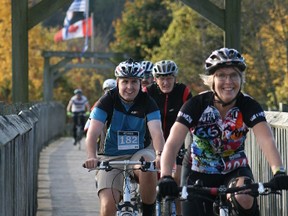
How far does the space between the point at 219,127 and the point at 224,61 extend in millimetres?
480

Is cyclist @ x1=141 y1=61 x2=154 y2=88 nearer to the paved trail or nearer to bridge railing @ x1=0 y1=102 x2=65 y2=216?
the paved trail

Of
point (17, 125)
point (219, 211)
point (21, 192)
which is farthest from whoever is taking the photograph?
point (21, 192)

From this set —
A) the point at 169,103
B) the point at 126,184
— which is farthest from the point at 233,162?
the point at 169,103

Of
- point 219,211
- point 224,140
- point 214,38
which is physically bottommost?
point 219,211

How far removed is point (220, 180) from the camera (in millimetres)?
8008

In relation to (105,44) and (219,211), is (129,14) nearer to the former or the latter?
(105,44)

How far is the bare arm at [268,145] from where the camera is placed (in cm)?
748

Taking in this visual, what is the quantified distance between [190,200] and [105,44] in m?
96.9

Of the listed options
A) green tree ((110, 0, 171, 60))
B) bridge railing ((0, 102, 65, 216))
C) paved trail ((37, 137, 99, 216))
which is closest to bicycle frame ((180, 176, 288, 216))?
bridge railing ((0, 102, 65, 216))

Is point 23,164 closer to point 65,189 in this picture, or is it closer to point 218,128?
point 218,128

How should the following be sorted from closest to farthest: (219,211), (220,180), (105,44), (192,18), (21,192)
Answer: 1. (219,211)
2. (220,180)
3. (21,192)
4. (192,18)
5. (105,44)

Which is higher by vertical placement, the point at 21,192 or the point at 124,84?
the point at 124,84

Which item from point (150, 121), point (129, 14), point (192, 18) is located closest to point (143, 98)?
point (150, 121)

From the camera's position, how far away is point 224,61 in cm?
783
